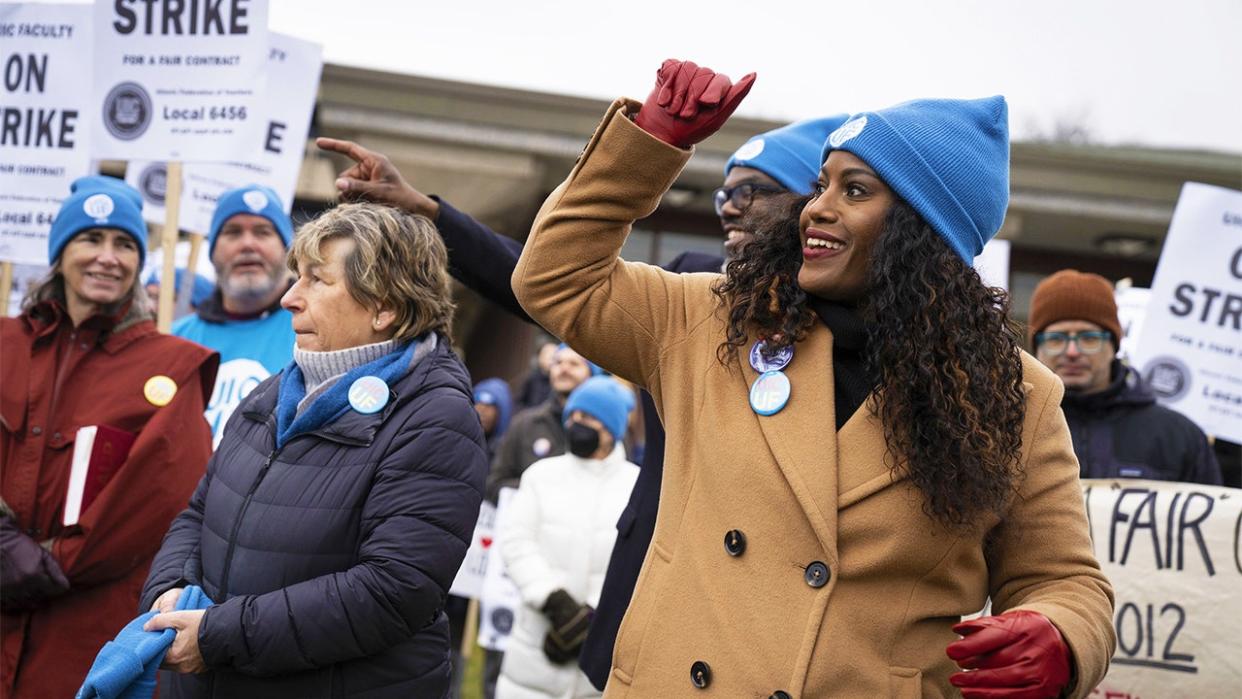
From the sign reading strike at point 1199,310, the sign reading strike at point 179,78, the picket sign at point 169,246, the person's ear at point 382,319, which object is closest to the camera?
the person's ear at point 382,319

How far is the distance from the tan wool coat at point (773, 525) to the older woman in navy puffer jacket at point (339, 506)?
0.68 meters

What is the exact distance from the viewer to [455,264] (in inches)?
145

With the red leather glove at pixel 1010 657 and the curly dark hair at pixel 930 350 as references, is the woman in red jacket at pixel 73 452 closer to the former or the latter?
the curly dark hair at pixel 930 350

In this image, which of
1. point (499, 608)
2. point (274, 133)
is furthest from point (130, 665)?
point (499, 608)

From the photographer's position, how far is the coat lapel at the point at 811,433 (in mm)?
2340

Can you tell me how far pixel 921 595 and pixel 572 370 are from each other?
20.4 feet

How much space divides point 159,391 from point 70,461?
345 millimetres

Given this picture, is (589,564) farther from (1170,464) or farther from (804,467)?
(804,467)

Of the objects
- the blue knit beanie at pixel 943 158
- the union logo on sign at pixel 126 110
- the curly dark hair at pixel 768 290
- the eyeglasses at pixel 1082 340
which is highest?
the blue knit beanie at pixel 943 158

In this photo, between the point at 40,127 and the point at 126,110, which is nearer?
the point at 126,110

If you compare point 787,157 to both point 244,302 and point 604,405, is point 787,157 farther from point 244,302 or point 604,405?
point 604,405

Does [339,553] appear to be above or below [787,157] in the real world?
below

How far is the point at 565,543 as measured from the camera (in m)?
6.49

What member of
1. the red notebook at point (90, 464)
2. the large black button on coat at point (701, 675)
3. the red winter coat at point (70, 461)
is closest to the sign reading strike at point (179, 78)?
the red winter coat at point (70, 461)
